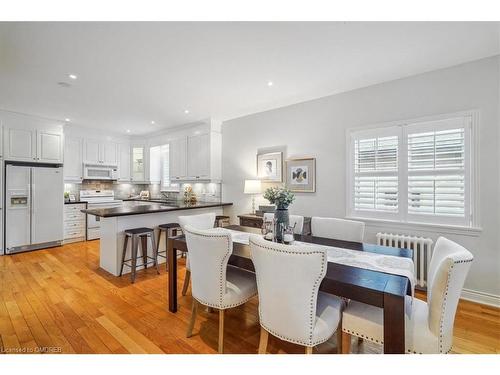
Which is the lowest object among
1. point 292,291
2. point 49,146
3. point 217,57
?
point 292,291

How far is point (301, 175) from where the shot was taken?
3881 millimetres

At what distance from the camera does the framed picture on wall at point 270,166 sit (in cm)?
413

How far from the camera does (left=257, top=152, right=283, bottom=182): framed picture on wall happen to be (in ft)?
13.5

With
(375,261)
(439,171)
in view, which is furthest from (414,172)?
(375,261)

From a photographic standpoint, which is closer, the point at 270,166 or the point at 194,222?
the point at 194,222

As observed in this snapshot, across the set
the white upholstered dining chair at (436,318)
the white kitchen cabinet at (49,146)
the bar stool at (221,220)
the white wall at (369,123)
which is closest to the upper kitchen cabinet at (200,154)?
the white wall at (369,123)

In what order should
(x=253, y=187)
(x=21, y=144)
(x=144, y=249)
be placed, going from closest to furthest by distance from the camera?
(x=144, y=249)
(x=253, y=187)
(x=21, y=144)

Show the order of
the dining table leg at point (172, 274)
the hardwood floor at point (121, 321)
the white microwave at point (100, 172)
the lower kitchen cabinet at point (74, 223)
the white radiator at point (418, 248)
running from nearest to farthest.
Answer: the hardwood floor at point (121, 321) < the dining table leg at point (172, 274) < the white radiator at point (418, 248) < the lower kitchen cabinet at point (74, 223) < the white microwave at point (100, 172)

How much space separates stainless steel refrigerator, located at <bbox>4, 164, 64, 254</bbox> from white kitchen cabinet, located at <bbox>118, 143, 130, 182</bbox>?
149cm

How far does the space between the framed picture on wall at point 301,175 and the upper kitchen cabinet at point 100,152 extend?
15.4ft

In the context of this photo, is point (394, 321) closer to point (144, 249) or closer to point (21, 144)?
point (144, 249)

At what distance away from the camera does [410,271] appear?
165 cm

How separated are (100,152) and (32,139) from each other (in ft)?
4.54

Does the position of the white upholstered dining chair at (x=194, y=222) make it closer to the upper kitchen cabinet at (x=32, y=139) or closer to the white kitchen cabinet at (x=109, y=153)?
the upper kitchen cabinet at (x=32, y=139)
